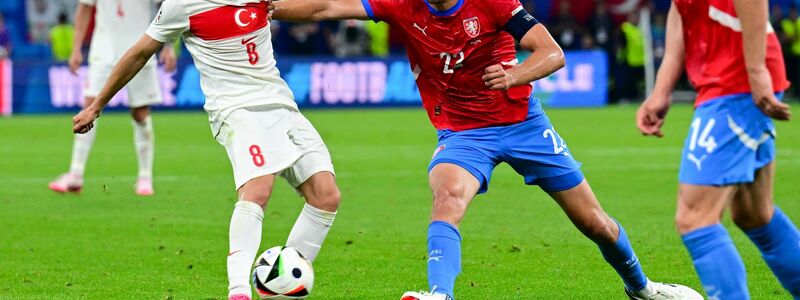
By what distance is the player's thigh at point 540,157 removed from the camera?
6.79m

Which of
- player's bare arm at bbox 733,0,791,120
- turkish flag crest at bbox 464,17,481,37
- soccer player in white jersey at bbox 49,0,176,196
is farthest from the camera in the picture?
soccer player in white jersey at bbox 49,0,176,196

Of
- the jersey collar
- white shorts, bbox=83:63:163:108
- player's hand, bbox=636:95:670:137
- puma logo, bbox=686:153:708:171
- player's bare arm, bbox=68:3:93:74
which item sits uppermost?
puma logo, bbox=686:153:708:171

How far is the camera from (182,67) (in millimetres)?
26625

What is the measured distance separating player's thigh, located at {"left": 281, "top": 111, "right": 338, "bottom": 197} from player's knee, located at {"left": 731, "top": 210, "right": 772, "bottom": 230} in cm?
227

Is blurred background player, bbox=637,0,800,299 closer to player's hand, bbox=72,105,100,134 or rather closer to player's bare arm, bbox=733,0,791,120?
player's bare arm, bbox=733,0,791,120

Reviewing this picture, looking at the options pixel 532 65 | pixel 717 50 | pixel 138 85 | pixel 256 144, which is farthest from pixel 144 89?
pixel 717 50

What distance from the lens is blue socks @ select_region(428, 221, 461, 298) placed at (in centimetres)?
623

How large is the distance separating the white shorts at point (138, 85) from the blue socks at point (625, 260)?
21.5 ft

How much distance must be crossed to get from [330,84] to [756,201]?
22.4 meters

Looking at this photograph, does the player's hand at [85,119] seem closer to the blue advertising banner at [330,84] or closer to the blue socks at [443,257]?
the blue socks at [443,257]

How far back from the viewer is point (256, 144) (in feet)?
22.7

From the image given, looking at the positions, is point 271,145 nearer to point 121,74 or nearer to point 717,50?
point 121,74

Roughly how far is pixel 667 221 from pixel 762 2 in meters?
5.50

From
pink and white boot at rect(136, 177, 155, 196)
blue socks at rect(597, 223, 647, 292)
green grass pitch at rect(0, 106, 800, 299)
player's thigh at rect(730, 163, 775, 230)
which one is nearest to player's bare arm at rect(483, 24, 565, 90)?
blue socks at rect(597, 223, 647, 292)
